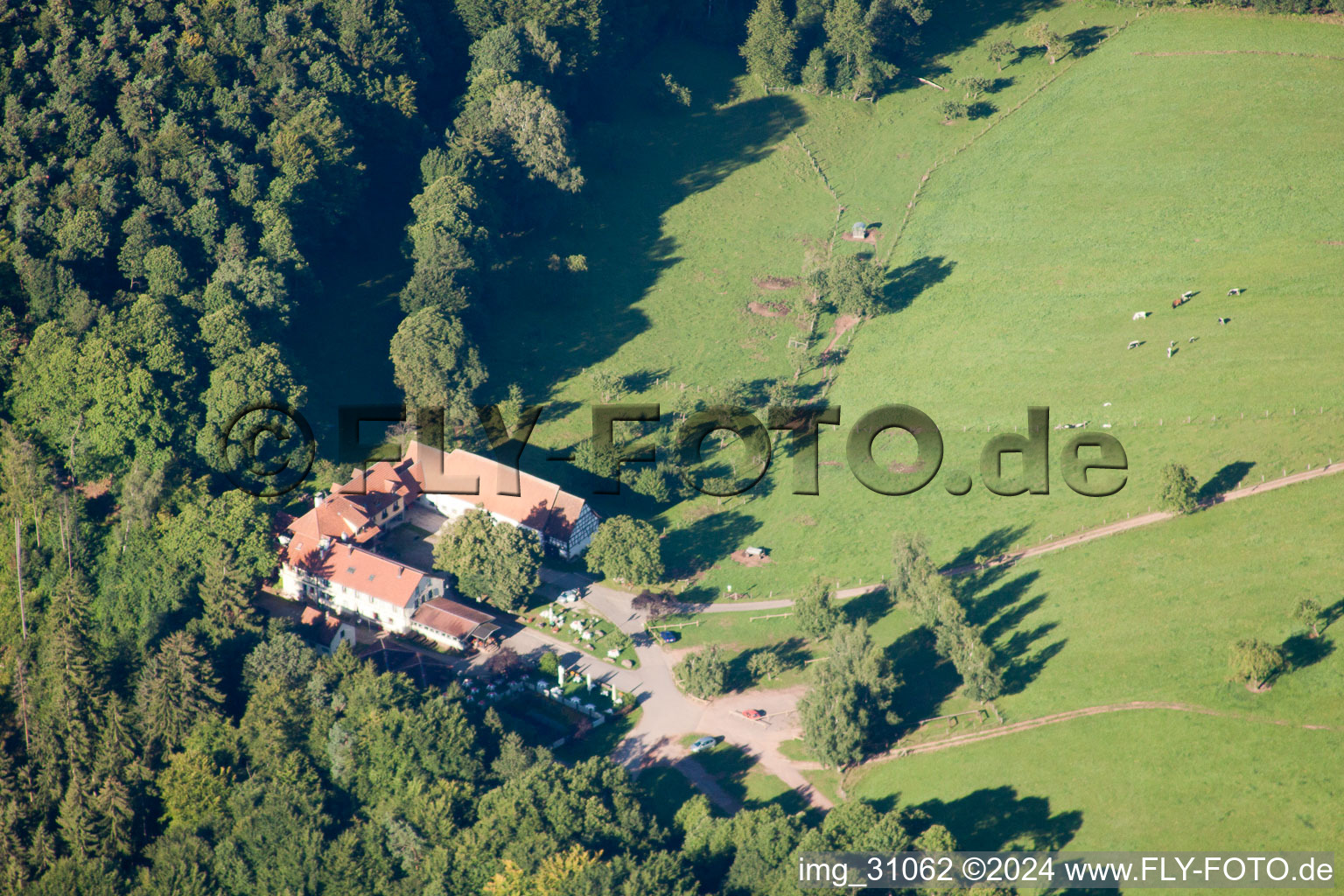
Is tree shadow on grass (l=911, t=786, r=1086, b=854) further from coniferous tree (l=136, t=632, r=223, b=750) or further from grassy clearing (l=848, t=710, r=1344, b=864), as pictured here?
coniferous tree (l=136, t=632, r=223, b=750)

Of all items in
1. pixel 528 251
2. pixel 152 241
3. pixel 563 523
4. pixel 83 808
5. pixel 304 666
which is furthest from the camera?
pixel 528 251

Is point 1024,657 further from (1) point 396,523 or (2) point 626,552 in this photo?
(1) point 396,523

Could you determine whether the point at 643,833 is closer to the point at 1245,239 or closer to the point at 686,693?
→ the point at 686,693

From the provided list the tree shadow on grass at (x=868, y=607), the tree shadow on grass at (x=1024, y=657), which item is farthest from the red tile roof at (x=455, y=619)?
the tree shadow on grass at (x=1024, y=657)

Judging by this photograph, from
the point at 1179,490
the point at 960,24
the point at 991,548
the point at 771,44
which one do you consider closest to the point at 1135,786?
the point at 991,548

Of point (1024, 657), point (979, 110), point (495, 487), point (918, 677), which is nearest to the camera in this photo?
point (1024, 657)

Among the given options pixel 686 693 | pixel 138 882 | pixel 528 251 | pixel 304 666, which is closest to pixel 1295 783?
pixel 686 693
